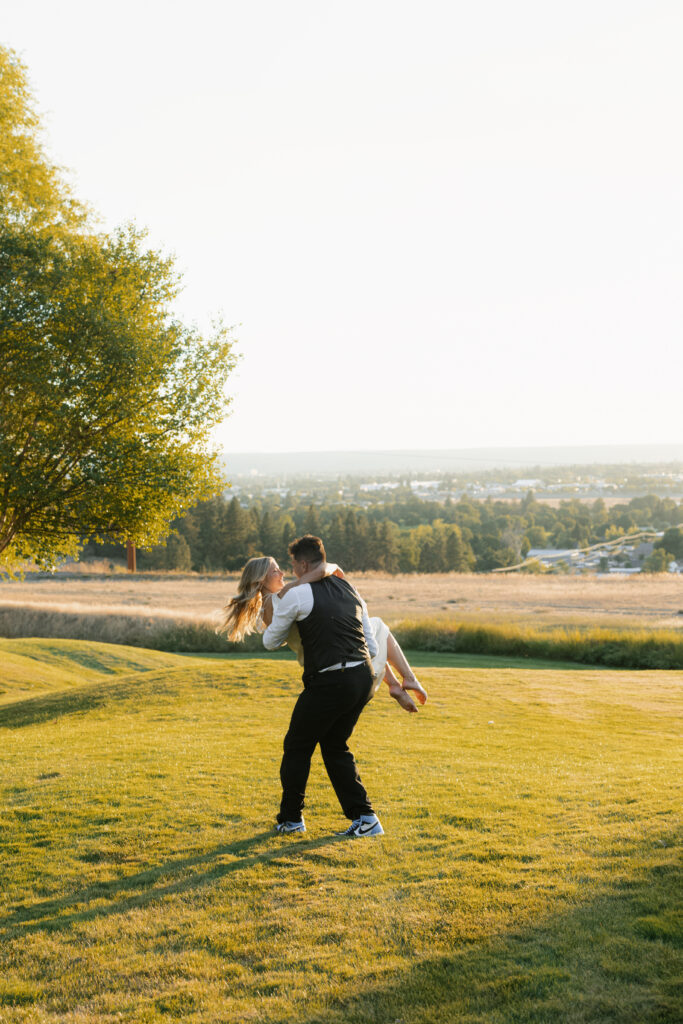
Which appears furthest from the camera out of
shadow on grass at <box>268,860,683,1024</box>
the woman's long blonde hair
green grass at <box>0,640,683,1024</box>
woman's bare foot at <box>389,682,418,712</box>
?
woman's bare foot at <box>389,682,418,712</box>

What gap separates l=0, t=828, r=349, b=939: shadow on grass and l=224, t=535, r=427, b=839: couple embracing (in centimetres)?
41

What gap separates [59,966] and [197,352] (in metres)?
16.5

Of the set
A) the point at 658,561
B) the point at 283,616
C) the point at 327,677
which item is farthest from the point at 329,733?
the point at 658,561

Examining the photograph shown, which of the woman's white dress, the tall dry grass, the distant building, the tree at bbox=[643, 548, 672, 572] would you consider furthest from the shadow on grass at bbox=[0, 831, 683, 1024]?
the distant building

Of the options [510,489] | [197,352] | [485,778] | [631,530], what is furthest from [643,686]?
[510,489]

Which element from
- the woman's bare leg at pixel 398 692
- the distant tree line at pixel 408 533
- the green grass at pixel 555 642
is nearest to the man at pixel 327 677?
the woman's bare leg at pixel 398 692

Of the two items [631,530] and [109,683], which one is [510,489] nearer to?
[631,530]

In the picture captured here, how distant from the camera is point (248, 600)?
7.79 m

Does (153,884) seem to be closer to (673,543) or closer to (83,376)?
(83,376)

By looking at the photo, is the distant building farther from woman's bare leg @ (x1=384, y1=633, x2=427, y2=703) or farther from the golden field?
woman's bare leg @ (x1=384, y1=633, x2=427, y2=703)

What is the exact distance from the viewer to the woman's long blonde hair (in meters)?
7.75

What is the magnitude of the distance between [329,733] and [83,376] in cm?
1335

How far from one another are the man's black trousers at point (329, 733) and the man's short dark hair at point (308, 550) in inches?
41.1

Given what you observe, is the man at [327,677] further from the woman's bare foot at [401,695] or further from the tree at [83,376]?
the tree at [83,376]
